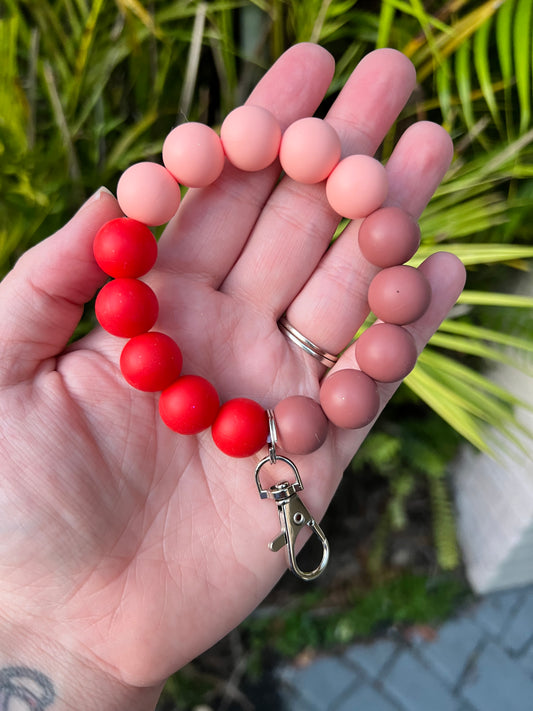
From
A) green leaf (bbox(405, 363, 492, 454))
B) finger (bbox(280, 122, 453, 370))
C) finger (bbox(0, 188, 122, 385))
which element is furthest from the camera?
green leaf (bbox(405, 363, 492, 454))

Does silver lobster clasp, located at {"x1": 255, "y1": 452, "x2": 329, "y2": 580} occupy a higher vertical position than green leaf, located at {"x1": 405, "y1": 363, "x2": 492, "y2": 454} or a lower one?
lower

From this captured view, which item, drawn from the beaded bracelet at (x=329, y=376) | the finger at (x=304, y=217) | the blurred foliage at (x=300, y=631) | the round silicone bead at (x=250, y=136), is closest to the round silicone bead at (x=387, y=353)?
the beaded bracelet at (x=329, y=376)

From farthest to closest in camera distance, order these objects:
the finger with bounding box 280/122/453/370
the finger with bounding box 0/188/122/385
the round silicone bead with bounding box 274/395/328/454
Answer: the finger with bounding box 280/122/453/370
the round silicone bead with bounding box 274/395/328/454
the finger with bounding box 0/188/122/385

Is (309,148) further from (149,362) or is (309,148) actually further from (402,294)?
(149,362)

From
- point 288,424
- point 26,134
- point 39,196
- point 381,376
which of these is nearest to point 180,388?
point 288,424

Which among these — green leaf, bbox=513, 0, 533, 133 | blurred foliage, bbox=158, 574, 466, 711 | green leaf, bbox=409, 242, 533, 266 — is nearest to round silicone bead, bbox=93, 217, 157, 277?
green leaf, bbox=409, 242, 533, 266

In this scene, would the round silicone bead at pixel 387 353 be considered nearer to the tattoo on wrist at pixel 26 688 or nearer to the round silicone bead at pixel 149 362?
the round silicone bead at pixel 149 362

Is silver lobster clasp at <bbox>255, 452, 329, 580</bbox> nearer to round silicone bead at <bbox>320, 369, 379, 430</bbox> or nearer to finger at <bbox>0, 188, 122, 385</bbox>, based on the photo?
round silicone bead at <bbox>320, 369, 379, 430</bbox>
